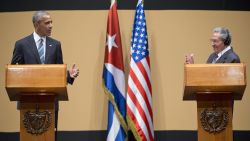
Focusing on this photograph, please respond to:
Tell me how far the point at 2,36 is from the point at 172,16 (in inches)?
91.2

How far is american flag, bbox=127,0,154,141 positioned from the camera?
654cm

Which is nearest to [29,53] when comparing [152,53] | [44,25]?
[44,25]

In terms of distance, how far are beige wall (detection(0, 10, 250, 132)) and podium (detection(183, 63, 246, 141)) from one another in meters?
2.21

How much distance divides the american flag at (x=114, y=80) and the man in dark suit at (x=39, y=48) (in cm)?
134

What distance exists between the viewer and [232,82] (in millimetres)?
4531

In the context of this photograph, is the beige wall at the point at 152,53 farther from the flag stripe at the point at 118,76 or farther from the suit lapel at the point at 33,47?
the suit lapel at the point at 33,47

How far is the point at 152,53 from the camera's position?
276 inches

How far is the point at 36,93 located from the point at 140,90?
2.19 meters

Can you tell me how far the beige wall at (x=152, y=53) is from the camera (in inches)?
274

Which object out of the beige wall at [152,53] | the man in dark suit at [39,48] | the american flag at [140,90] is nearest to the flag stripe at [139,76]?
the american flag at [140,90]

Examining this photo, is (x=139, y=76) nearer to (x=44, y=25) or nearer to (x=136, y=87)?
(x=136, y=87)

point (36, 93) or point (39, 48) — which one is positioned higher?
point (39, 48)

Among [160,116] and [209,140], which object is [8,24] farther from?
[209,140]

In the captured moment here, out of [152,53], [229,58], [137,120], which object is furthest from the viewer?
[152,53]
